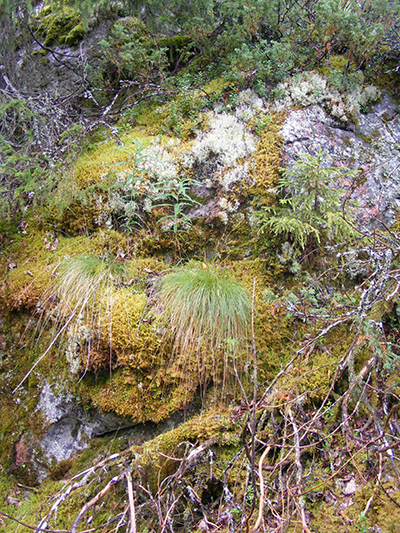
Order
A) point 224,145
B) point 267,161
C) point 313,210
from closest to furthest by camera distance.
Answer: point 313,210 < point 267,161 < point 224,145

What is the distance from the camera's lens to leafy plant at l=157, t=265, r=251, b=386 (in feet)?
9.95

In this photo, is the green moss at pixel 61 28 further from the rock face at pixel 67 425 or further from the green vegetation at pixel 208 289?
the rock face at pixel 67 425

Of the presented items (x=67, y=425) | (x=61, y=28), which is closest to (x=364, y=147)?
(x=67, y=425)

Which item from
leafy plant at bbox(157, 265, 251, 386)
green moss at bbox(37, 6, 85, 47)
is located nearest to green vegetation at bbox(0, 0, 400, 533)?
leafy plant at bbox(157, 265, 251, 386)

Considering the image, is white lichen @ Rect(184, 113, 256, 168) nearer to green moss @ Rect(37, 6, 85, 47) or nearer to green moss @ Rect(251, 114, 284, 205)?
green moss @ Rect(251, 114, 284, 205)

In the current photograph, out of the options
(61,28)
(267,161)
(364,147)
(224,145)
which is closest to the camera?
(267,161)

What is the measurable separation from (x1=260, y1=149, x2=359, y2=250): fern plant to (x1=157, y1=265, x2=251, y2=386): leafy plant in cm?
78

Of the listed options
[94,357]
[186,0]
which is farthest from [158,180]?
[186,0]

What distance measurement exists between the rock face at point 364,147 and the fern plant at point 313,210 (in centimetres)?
47

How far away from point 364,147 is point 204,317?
2.87 m

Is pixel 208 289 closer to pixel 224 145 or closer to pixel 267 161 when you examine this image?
pixel 267 161

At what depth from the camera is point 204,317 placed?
121 inches

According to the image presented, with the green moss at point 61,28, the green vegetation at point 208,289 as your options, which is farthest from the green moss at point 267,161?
the green moss at point 61,28

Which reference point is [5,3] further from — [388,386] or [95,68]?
[388,386]
